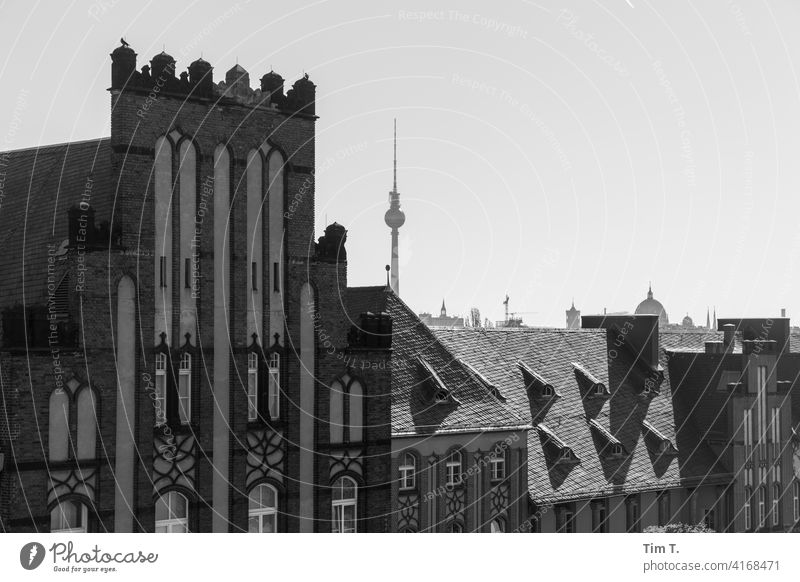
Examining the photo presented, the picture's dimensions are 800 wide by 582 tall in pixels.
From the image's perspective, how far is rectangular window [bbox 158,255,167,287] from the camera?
3058cm

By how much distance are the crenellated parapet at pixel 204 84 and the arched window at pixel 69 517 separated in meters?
10.1

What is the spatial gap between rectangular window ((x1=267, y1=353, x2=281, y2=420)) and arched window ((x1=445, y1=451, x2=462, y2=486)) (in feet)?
34.0

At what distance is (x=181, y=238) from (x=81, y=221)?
9.46 feet

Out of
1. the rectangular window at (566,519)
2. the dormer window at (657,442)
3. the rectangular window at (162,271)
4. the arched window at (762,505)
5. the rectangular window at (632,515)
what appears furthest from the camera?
the arched window at (762,505)

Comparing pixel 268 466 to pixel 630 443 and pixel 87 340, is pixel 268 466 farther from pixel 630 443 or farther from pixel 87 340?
pixel 630 443

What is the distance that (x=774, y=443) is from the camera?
5681 cm

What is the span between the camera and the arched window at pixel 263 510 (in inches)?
1265

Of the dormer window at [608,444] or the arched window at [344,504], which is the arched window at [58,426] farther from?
the dormer window at [608,444]

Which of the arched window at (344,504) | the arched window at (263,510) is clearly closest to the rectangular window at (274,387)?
the arched window at (263,510)

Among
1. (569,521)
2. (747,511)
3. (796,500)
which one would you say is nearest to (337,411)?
(569,521)

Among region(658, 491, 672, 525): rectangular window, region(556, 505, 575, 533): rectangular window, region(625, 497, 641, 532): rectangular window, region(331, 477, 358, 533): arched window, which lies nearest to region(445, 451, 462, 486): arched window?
region(556, 505, 575, 533): rectangular window

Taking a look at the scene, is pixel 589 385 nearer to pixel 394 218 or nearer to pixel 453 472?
pixel 453 472
